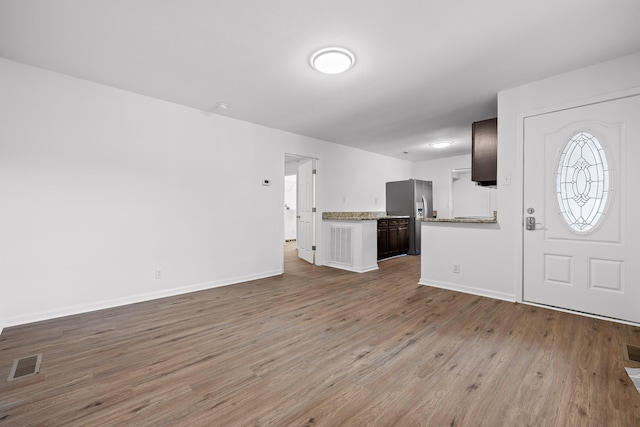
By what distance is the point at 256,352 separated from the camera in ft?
7.24

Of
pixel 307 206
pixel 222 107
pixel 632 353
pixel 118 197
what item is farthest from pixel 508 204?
pixel 118 197

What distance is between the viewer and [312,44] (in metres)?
2.43

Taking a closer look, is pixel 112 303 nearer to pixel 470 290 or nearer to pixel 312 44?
pixel 312 44

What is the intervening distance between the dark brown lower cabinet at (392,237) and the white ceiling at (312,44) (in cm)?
305

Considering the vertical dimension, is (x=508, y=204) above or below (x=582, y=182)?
below

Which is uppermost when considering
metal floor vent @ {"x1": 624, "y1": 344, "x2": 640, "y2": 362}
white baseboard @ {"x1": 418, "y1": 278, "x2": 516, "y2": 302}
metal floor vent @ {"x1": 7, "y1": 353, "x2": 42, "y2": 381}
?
white baseboard @ {"x1": 418, "y1": 278, "x2": 516, "y2": 302}

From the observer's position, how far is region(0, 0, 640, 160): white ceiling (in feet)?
6.66

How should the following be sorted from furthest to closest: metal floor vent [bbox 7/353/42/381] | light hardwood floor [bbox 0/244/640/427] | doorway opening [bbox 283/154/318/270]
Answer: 1. doorway opening [bbox 283/154/318/270]
2. metal floor vent [bbox 7/353/42/381]
3. light hardwood floor [bbox 0/244/640/427]

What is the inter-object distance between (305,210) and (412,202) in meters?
2.68

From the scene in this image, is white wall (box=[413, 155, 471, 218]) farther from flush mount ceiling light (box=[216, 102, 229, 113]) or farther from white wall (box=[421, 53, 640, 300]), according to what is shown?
flush mount ceiling light (box=[216, 102, 229, 113])

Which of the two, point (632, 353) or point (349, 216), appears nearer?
point (632, 353)

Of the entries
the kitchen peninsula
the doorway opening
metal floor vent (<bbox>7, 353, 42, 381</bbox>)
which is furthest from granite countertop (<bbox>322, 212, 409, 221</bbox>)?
metal floor vent (<bbox>7, 353, 42, 381</bbox>)

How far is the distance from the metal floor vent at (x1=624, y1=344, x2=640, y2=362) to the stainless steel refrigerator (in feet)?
15.0

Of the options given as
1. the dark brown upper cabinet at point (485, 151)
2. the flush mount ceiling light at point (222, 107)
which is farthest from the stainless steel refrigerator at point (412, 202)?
the flush mount ceiling light at point (222, 107)
